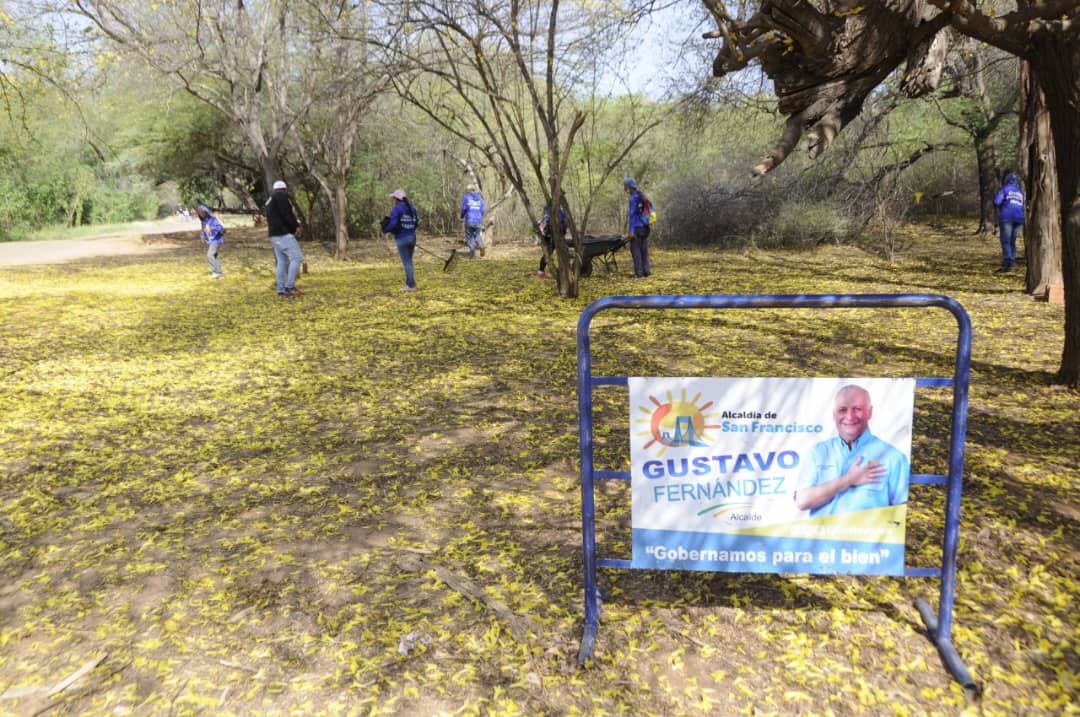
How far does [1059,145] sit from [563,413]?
4.34m

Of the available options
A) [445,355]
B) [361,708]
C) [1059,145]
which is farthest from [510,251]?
[361,708]

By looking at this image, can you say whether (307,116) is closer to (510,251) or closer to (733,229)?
(510,251)

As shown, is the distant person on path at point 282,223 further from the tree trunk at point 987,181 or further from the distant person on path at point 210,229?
the tree trunk at point 987,181

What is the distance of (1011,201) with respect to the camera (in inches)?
426

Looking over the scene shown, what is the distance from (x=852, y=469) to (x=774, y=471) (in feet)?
0.87

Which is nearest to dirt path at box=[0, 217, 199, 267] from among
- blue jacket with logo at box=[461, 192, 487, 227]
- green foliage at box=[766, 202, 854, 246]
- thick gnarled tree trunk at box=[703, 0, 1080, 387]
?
blue jacket with logo at box=[461, 192, 487, 227]

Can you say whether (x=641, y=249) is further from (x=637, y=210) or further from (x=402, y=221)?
→ (x=402, y=221)

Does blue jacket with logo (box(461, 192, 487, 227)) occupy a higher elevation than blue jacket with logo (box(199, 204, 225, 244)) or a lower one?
higher

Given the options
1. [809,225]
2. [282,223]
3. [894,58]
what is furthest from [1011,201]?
[282,223]

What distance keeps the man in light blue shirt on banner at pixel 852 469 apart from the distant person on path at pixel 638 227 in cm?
988

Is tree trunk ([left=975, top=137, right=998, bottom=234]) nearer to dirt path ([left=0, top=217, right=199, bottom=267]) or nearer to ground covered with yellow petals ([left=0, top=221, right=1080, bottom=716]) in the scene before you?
ground covered with yellow petals ([left=0, top=221, right=1080, bottom=716])

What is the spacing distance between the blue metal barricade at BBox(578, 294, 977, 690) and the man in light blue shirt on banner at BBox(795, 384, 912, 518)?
81 millimetres

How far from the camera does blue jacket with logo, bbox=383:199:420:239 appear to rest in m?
11.6

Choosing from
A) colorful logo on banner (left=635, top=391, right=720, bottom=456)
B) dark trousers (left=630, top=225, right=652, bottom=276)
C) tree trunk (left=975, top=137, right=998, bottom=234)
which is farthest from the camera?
tree trunk (left=975, top=137, right=998, bottom=234)
